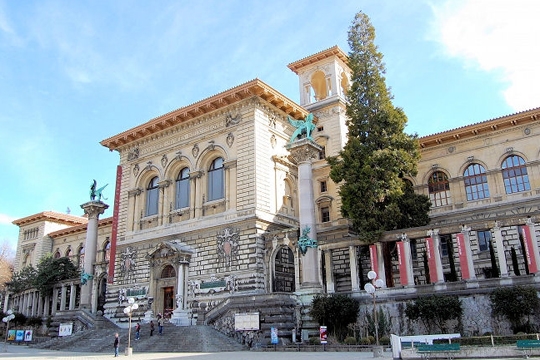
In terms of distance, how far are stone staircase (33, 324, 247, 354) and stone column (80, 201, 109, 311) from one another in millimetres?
6823

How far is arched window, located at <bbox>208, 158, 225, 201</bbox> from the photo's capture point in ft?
109

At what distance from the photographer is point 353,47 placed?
30.7 meters

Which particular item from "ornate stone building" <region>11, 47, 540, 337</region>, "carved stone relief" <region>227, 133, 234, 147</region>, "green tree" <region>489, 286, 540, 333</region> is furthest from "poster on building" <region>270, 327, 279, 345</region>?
"carved stone relief" <region>227, 133, 234, 147</region>

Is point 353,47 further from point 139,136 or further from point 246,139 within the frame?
point 139,136

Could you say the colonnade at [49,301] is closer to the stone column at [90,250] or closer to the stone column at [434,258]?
the stone column at [90,250]

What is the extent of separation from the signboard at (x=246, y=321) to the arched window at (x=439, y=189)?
628 inches

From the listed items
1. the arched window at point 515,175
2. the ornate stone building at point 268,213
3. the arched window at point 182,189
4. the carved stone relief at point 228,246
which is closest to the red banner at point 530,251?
the ornate stone building at point 268,213

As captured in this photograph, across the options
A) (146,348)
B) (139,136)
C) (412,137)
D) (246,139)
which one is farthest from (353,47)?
(146,348)

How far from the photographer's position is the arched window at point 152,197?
3684 centimetres

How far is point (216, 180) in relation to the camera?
33.8 m

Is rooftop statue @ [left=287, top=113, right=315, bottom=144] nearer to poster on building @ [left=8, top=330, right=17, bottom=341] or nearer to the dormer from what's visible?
the dormer

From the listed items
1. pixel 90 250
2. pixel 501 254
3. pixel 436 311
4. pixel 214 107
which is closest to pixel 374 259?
pixel 436 311

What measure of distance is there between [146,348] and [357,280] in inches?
440

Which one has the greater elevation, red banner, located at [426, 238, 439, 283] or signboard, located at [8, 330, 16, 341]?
red banner, located at [426, 238, 439, 283]
